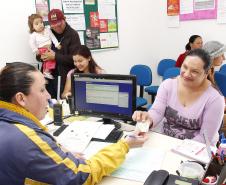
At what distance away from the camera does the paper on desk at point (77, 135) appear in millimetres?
1573

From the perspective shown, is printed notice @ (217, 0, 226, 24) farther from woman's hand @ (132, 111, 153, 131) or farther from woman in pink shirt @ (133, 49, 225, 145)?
woman's hand @ (132, 111, 153, 131)

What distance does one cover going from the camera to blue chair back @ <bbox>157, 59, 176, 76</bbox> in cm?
455

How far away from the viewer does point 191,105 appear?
187 cm

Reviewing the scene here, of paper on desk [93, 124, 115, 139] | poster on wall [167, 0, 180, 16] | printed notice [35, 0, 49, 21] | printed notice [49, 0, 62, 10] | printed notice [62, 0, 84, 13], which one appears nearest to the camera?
paper on desk [93, 124, 115, 139]

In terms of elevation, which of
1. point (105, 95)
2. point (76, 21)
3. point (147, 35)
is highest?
point (76, 21)

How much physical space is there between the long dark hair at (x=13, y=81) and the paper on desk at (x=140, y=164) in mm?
558

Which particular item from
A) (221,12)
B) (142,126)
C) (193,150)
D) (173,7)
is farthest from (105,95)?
(173,7)

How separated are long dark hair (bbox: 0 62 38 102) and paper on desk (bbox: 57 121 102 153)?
0.52 m

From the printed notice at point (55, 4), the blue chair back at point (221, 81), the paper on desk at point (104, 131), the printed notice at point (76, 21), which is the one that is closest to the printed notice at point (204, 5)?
the blue chair back at point (221, 81)

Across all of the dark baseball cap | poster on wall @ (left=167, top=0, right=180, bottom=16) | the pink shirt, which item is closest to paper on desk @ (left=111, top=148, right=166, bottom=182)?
the pink shirt

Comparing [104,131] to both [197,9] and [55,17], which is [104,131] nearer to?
[55,17]

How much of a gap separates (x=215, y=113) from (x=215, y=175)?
2.32ft

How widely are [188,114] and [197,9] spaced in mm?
2865

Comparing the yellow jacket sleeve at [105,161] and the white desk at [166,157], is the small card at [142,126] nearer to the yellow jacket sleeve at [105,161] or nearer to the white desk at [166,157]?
the white desk at [166,157]
